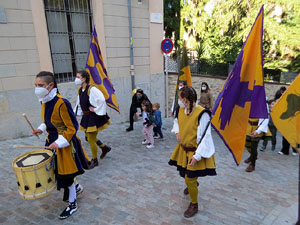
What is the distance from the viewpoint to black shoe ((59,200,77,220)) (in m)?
3.17

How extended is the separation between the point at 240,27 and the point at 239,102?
12.4m

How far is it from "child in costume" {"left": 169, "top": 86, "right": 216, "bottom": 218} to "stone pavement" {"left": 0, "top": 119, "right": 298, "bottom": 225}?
0.46 m

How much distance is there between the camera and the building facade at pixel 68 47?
5.96 m

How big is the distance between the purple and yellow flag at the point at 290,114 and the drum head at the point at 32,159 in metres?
3.14

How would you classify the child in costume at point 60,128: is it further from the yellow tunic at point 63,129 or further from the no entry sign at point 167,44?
the no entry sign at point 167,44

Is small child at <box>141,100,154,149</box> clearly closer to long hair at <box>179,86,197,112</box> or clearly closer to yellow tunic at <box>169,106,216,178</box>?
yellow tunic at <box>169,106,216,178</box>

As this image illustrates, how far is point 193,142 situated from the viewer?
9.96 ft

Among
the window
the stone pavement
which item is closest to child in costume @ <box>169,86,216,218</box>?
the stone pavement

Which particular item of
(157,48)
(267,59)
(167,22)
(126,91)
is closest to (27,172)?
(126,91)

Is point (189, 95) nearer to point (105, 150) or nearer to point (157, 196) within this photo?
point (157, 196)

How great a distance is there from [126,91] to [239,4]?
31.6 ft

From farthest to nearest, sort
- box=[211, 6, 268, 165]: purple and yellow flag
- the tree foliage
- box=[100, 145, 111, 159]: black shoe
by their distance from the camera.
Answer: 1. the tree foliage
2. box=[100, 145, 111, 159]: black shoe
3. box=[211, 6, 268, 165]: purple and yellow flag

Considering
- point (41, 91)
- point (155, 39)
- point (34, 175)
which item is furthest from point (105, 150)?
point (155, 39)

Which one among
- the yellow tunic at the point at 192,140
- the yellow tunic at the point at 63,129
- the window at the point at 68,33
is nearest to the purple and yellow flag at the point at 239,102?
the yellow tunic at the point at 192,140
